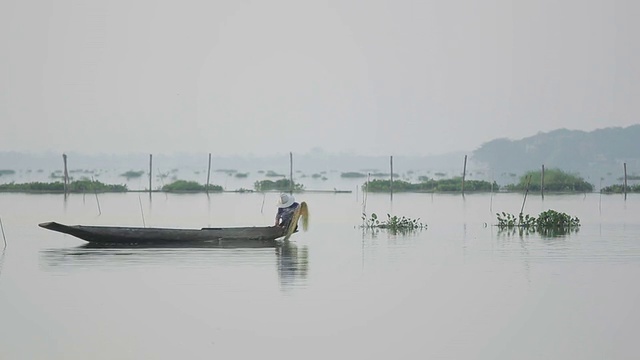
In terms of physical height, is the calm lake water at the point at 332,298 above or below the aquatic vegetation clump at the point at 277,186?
below

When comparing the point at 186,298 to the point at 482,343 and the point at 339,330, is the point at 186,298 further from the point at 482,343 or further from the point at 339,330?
the point at 482,343

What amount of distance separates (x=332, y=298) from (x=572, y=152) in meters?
76.6

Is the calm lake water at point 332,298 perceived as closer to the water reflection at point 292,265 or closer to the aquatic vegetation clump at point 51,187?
the water reflection at point 292,265

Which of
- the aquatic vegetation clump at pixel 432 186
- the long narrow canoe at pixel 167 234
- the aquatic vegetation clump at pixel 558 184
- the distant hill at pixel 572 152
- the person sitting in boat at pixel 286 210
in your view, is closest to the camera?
the long narrow canoe at pixel 167 234

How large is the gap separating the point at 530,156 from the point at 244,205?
195 ft

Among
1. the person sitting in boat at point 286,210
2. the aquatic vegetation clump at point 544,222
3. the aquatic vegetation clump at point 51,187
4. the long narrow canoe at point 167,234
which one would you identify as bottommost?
the long narrow canoe at point 167,234

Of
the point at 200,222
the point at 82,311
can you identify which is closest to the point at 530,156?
the point at 200,222

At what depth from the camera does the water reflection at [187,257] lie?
43.7 feet

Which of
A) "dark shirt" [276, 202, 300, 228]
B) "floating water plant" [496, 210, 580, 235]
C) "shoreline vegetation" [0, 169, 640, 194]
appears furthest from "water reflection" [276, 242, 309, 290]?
"shoreline vegetation" [0, 169, 640, 194]

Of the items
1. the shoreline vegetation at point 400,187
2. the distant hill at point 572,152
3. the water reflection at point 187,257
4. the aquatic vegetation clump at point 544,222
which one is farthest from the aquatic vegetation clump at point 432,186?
the distant hill at point 572,152

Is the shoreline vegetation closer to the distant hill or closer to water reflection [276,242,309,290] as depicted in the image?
water reflection [276,242,309,290]

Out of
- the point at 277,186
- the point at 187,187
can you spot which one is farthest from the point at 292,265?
the point at 187,187

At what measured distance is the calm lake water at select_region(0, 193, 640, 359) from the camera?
27.8 ft

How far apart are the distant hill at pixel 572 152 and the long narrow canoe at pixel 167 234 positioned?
66.8 m
